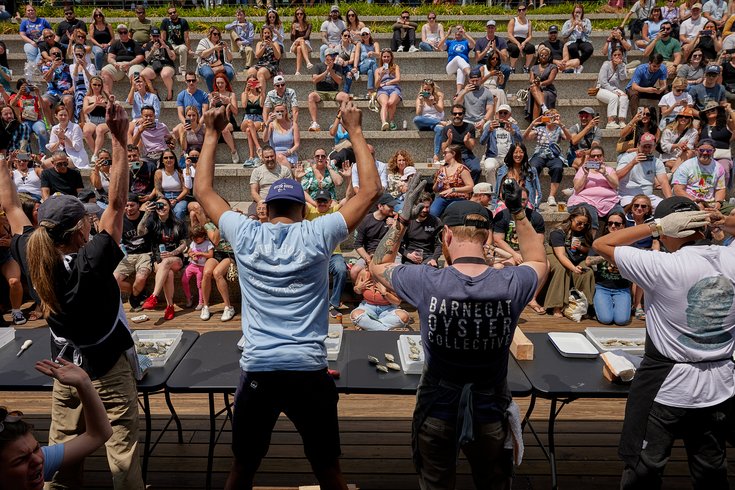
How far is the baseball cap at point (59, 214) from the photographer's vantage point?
269cm

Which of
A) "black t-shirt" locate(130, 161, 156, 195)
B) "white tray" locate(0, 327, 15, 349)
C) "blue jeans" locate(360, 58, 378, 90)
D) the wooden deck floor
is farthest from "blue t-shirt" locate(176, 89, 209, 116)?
"white tray" locate(0, 327, 15, 349)

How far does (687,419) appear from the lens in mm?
2668

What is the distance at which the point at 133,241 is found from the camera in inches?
276

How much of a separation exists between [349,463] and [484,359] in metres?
1.75

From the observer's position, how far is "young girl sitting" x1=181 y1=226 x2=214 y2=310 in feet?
22.7

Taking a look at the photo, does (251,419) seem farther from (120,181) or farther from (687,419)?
(687,419)

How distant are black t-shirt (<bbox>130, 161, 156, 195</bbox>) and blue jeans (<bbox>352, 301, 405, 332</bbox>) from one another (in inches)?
154

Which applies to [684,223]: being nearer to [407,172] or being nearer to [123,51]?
[407,172]

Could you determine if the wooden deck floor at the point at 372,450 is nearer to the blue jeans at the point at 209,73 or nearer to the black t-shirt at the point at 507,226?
the black t-shirt at the point at 507,226

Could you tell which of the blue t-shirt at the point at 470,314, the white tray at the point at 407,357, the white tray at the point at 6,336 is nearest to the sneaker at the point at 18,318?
the white tray at the point at 6,336

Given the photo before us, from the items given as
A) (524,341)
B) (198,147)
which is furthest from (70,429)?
(198,147)

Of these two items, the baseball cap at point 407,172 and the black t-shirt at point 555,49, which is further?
the black t-shirt at point 555,49

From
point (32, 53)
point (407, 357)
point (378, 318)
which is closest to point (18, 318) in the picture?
point (378, 318)

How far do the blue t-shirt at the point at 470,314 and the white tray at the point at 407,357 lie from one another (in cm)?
59
